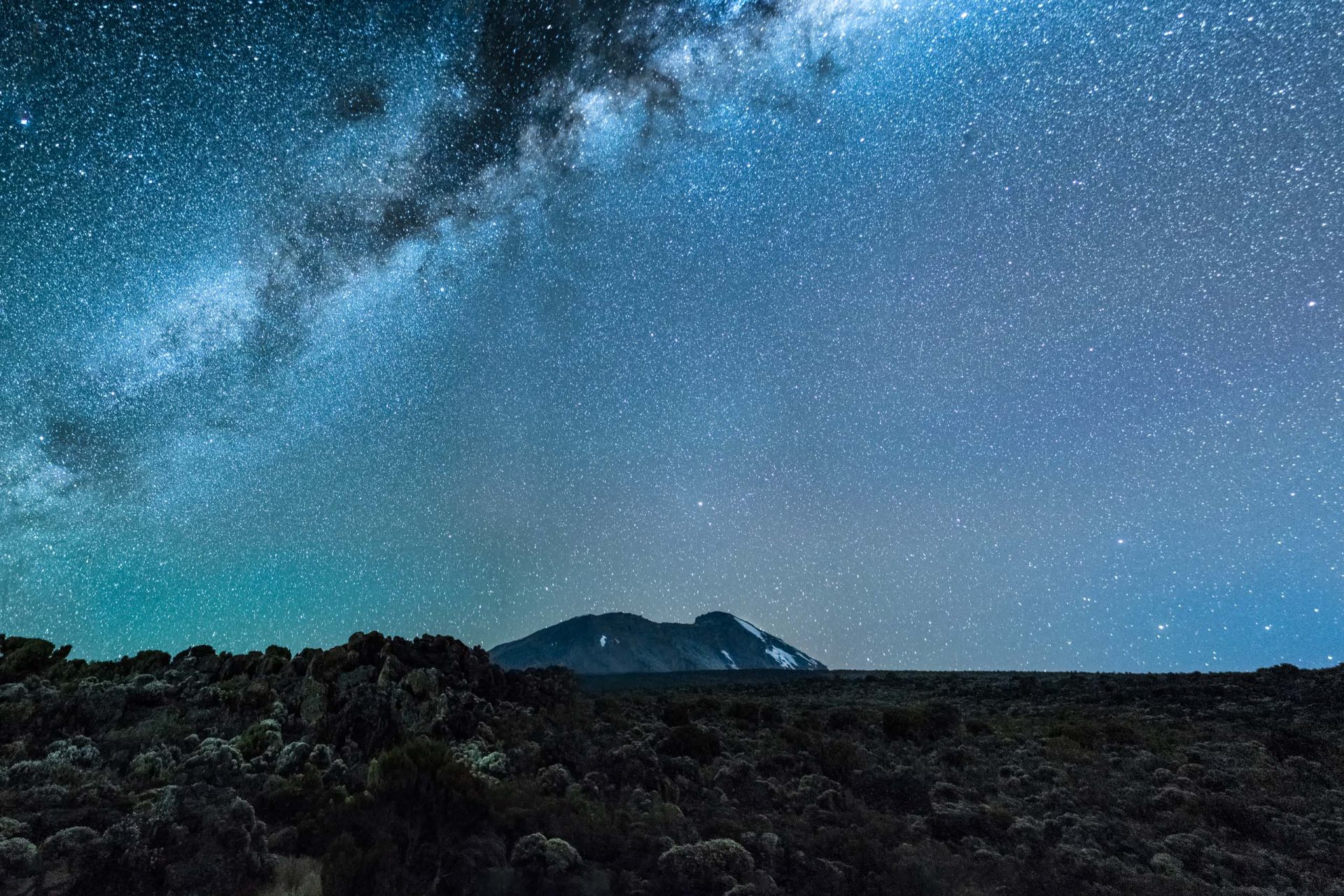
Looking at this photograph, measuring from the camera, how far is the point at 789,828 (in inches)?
468

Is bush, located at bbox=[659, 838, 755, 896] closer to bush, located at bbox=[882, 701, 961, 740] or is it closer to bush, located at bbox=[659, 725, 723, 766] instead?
bush, located at bbox=[659, 725, 723, 766]

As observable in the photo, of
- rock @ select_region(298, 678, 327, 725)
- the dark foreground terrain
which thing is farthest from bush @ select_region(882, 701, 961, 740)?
rock @ select_region(298, 678, 327, 725)

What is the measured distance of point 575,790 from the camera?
13203 millimetres

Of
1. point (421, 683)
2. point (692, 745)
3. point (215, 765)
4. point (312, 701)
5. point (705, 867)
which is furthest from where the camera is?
point (421, 683)

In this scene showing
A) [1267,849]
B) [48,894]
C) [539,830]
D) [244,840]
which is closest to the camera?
[48,894]

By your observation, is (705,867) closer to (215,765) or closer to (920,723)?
(215,765)

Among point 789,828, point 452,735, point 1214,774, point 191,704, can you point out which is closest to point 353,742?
point 452,735

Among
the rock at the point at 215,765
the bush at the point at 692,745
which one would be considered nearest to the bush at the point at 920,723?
the bush at the point at 692,745

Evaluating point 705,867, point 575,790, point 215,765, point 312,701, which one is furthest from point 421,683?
point 705,867

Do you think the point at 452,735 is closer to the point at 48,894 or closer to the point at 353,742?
the point at 353,742

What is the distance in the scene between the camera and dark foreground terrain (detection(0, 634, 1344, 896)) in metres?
8.48

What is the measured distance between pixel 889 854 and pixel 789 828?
2150 mm

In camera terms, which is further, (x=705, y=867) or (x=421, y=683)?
(x=421, y=683)

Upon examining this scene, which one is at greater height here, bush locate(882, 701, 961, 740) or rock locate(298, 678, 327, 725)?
rock locate(298, 678, 327, 725)
